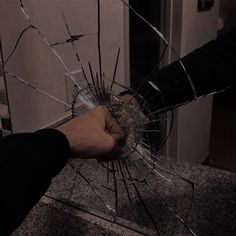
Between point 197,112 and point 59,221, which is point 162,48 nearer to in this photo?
point 197,112

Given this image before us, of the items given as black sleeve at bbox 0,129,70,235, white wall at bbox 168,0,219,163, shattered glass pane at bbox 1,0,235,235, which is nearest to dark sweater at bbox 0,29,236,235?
black sleeve at bbox 0,129,70,235

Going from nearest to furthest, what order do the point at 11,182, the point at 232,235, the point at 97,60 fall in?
the point at 11,182, the point at 232,235, the point at 97,60

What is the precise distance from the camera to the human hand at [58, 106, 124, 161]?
428 mm

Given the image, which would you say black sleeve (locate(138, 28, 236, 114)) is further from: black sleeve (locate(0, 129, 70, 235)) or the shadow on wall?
black sleeve (locate(0, 129, 70, 235))

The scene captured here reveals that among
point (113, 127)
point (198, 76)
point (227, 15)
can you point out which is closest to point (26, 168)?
point (113, 127)

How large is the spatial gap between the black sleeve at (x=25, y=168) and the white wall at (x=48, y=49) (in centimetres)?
27

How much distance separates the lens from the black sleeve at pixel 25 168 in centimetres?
37

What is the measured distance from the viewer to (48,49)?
2.39 ft

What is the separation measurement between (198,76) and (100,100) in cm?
16

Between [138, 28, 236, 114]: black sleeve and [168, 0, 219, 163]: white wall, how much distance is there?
0.09 ft

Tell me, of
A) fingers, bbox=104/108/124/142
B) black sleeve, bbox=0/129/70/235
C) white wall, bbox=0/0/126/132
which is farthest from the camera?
white wall, bbox=0/0/126/132

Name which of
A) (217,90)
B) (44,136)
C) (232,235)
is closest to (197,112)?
(217,90)

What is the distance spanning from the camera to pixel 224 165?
69cm

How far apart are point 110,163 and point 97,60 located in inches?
7.8
